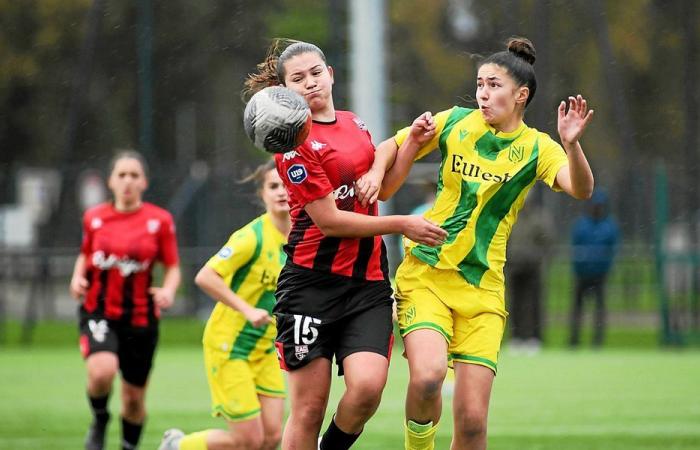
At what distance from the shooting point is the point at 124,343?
8523mm

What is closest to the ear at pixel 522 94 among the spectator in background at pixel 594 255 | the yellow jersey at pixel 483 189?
the yellow jersey at pixel 483 189

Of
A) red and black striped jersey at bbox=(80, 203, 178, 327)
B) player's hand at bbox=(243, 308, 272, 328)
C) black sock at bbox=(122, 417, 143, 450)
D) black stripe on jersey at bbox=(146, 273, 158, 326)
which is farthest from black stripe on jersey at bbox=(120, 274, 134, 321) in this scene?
player's hand at bbox=(243, 308, 272, 328)

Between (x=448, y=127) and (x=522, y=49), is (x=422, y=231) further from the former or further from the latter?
(x=522, y=49)

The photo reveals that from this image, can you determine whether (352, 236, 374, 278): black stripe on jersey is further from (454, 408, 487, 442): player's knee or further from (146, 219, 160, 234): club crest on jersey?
(146, 219, 160, 234): club crest on jersey

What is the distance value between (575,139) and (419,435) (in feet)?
4.78

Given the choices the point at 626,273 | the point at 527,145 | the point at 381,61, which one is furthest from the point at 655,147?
the point at 527,145

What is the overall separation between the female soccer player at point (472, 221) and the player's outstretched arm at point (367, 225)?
25 centimetres

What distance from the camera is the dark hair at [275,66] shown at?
5.84 metres

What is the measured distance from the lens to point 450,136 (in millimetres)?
6125

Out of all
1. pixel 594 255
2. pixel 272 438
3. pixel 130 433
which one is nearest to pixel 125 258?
pixel 130 433

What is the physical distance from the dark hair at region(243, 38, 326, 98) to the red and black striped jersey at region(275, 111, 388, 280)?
287mm

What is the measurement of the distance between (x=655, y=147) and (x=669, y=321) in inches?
498

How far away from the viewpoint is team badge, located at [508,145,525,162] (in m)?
6.04

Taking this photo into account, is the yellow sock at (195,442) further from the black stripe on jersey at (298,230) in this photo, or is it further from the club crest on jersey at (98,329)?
the black stripe on jersey at (298,230)
